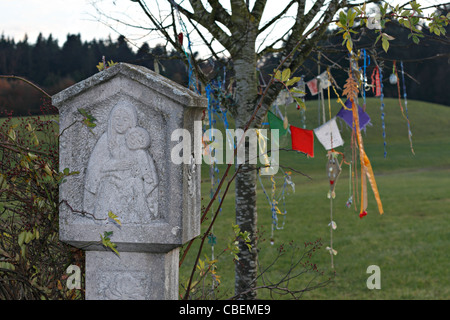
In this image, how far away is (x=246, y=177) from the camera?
15.4ft

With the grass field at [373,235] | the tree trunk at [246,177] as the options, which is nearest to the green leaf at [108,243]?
the grass field at [373,235]

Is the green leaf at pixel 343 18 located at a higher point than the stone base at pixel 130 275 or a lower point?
higher

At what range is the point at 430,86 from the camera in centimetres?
4378

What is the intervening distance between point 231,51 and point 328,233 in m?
6.48

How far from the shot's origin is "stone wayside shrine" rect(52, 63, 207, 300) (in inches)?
112

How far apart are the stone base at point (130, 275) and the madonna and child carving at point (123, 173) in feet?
0.86

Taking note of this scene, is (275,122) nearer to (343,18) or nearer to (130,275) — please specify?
(343,18)

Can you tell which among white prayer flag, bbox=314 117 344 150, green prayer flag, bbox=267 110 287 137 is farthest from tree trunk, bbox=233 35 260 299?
white prayer flag, bbox=314 117 344 150

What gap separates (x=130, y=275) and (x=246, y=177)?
194 centimetres

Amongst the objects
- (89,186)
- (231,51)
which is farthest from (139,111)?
(231,51)

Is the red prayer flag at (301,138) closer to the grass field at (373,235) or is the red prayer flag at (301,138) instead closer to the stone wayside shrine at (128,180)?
the grass field at (373,235)

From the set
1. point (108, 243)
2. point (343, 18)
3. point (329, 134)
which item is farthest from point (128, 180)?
point (329, 134)

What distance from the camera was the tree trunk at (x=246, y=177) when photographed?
15.4 ft

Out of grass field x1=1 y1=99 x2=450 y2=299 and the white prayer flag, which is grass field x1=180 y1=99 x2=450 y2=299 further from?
the white prayer flag
